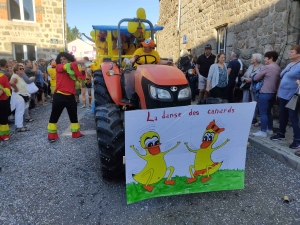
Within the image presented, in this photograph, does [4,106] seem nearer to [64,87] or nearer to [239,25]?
[64,87]

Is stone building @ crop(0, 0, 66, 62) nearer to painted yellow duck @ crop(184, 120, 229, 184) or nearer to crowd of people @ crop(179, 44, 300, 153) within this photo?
crowd of people @ crop(179, 44, 300, 153)

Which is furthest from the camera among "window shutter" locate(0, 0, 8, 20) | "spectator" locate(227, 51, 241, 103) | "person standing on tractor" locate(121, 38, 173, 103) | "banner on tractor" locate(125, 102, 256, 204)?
"window shutter" locate(0, 0, 8, 20)

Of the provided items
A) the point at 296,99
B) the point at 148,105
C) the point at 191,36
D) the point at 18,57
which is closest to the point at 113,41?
the point at 148,105

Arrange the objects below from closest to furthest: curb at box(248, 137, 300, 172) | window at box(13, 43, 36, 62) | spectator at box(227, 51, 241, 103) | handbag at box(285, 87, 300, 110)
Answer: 1. curb at box(248, 137, 300, 172)
2. handbag at box(285, 87, 300, 110)
3. spectator at box(227, 51, 241, 103)
4. window at box(13, 43, 36, 62)

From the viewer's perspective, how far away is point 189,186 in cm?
245

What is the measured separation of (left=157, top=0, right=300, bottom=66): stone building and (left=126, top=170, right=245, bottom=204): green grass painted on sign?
354 centimetres

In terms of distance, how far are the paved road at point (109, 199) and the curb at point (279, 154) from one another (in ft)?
0.32

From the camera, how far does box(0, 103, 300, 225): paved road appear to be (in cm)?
224

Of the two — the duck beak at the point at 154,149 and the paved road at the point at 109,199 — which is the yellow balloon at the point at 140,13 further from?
the duck beak at the point at 154,149

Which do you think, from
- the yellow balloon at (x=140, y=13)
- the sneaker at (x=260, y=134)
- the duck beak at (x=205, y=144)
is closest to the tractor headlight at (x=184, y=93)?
the duck beak at (x=205, y=144)

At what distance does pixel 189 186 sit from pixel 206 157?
346 mm

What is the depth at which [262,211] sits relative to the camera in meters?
2.34

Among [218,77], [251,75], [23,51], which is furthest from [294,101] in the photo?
[23,51]

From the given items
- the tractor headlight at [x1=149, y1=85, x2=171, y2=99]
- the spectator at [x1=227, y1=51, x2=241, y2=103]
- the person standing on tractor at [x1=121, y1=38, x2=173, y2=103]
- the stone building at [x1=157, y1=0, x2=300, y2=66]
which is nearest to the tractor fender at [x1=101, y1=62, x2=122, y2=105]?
the person standing on tractor at [x1=121, y1=38, x2=173, y2=103]
